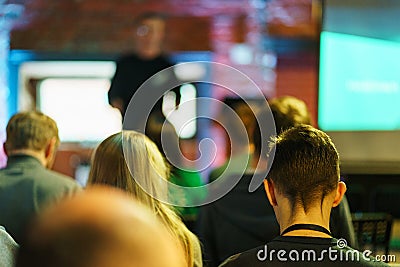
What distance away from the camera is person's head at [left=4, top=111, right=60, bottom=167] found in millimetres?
3350

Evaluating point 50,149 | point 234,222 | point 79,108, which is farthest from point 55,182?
point 79,108

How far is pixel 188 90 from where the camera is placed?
21.3 feet

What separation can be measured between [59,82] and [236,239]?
13.6ft

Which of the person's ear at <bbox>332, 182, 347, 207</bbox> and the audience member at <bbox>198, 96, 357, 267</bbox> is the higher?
the person's ear at <bbox>332, 182, 347, 207</bbox>

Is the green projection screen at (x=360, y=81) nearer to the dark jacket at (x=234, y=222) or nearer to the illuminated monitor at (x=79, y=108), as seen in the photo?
the dark jacket at (x=234, y=222)

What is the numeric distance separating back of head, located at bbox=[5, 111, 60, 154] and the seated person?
1.57 m

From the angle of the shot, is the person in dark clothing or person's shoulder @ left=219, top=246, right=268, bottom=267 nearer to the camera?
person's shoulder @ left=219, top=246, right=268, bottom=267

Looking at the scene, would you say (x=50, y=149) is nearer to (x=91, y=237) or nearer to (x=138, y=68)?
(x=138, y=68)

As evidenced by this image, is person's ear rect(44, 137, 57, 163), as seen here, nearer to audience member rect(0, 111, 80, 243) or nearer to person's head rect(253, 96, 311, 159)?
audience member rect(0, 111, 80, 243)

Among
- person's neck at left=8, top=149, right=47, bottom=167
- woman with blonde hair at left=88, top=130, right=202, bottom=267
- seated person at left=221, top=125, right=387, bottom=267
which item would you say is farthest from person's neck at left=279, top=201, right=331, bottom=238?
person's neck at left=8, top=149, right=47, bottom=167

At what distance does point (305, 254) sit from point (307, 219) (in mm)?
101

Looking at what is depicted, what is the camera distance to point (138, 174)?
2.41m

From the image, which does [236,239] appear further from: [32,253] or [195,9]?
[195,9]

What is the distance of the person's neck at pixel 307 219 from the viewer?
1.89m
